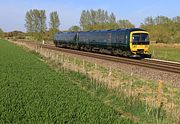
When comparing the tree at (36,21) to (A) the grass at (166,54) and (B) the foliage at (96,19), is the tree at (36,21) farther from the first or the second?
(A) the grass at (166,54)

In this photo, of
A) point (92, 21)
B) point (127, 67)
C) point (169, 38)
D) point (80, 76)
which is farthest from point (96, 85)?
point (92, 21)

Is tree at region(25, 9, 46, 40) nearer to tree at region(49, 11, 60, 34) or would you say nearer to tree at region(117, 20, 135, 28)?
tree at region(49, 11, 60, 34)

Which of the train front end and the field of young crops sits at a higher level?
the train front end

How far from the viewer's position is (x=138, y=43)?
1320 inches

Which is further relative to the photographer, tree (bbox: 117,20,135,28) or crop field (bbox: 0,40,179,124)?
tree (bbox: 117,20,135,28)

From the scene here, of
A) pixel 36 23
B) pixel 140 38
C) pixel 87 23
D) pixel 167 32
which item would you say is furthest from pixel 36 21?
pixel 140 38

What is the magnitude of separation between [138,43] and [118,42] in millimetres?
2961

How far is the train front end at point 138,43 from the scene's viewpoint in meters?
33.3

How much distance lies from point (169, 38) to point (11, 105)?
257ft

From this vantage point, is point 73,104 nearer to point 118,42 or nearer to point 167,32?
point 118,42

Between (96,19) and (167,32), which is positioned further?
(96,19)

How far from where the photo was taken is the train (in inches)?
1323

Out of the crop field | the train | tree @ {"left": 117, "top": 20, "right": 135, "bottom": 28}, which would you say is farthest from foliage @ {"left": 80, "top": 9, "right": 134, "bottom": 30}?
the crop field

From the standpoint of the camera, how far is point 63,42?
2477 inches
